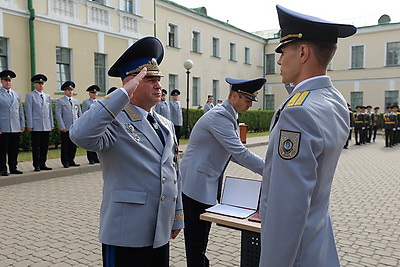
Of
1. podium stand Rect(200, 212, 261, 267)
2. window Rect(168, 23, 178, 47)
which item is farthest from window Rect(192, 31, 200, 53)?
podium stand Rect(200, 212, 261, 267)

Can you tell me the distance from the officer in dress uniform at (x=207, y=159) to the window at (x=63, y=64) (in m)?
14.7

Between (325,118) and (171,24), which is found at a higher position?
(171,24)

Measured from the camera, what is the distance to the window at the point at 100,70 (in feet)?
60.5

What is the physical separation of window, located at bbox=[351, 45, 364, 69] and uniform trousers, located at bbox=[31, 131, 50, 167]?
31.3 meters

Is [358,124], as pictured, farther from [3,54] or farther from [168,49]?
[3,54]

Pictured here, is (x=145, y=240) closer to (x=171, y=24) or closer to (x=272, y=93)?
(x=171, y=24)

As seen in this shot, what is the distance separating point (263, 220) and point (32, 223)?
189 inches

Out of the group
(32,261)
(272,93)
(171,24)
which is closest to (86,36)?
(171,24)

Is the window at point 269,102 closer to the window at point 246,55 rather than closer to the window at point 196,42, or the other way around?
the window at point 246,55

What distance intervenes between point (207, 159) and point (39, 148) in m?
7.74

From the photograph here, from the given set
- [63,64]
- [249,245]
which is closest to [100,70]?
[63,64]

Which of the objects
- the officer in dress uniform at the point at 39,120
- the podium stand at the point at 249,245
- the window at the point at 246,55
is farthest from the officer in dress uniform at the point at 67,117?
the window at the point at 246,55

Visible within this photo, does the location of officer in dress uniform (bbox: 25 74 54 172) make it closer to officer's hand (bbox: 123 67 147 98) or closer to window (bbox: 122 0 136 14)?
officer's hand (bbox: 123 67 147 98)

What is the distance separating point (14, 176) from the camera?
8375 mm
